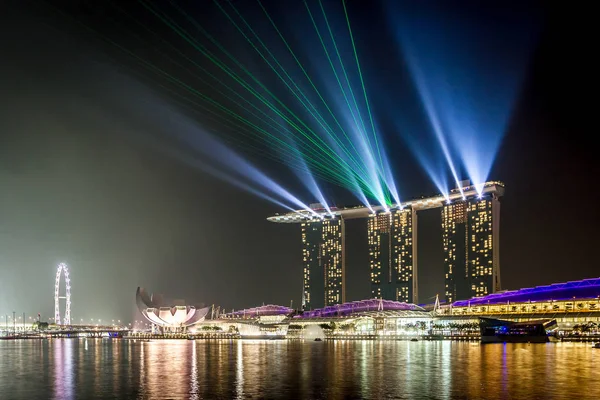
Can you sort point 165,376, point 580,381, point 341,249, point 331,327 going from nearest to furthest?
point 580,381 → point 165,376 → point 331,327 → point 341,249

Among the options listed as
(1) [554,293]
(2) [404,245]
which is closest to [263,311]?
(2) [404,245]

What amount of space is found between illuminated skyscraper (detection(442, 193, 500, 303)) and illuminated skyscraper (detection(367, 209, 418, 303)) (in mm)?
13055

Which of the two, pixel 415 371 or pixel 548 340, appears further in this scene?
pixel 548 340

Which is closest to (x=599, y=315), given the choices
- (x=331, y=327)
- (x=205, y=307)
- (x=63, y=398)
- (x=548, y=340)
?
(x=548, y=340)

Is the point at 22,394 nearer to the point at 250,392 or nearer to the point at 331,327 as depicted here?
the point at 250,392

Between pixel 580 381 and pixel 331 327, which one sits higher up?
pixel 580 381

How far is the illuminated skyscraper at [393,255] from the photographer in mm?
162125

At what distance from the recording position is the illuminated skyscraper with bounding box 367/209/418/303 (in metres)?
162

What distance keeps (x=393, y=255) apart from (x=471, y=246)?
100 ft

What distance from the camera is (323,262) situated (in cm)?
18675

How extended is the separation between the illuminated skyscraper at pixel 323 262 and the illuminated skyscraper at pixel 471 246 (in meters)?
39.7

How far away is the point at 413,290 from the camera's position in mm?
162625

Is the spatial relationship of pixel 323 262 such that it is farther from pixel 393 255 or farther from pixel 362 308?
pixel 362 308

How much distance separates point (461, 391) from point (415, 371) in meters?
11.0
